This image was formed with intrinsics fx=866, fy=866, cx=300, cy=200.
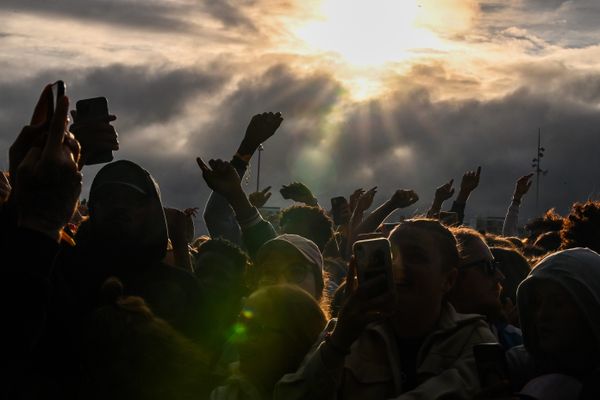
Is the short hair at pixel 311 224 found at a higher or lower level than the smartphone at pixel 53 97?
lower

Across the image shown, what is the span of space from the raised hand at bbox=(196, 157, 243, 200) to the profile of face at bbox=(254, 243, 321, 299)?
0.69m

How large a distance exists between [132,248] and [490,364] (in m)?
1.85

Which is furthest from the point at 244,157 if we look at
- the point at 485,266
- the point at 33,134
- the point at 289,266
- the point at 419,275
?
the point at 33,134

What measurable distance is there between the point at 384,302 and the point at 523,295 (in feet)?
2.40

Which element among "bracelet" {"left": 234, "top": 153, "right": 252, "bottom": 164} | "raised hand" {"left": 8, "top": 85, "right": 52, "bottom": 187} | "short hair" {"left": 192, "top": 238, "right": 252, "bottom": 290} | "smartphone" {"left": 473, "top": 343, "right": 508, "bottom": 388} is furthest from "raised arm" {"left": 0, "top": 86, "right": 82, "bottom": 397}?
"bracelet" {"left": 234, "top": 153, "right": 252, "bottom": 164}

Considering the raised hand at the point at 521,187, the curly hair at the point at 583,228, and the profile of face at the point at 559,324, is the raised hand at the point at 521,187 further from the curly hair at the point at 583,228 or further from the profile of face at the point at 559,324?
the profile of face at the point at 559,324

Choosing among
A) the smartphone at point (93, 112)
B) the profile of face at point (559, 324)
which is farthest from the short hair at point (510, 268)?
the smartphone at point (93, 112)

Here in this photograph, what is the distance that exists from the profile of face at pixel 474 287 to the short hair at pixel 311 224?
7.30 feet

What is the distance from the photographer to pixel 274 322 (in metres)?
3.59

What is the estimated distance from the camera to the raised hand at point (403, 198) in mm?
7738

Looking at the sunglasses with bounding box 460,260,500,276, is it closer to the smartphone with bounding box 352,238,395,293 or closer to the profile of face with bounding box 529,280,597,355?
the profile of face with bounding box 529,280,597,355

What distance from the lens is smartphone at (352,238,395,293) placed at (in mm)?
3176

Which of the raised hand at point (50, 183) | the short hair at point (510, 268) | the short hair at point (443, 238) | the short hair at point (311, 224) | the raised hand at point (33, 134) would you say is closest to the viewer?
the raised hand at point (50, 183)

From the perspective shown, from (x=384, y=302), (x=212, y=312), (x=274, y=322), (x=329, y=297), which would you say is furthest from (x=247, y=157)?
(x=384, y=302)
